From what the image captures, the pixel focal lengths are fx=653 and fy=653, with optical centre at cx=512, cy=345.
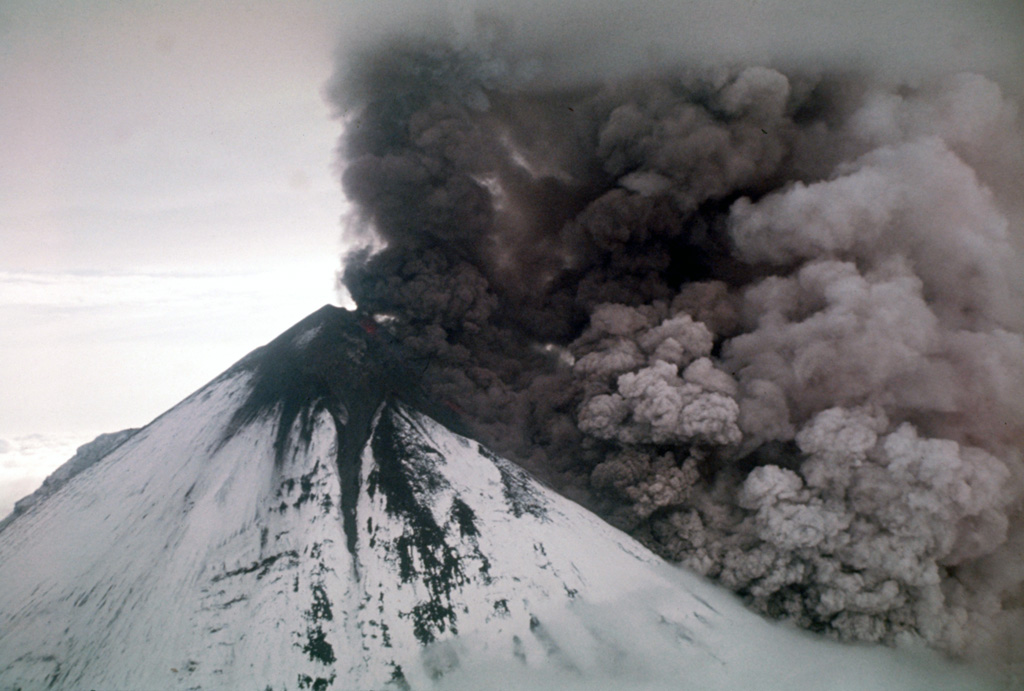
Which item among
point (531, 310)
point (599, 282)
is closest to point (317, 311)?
point (531, 310)

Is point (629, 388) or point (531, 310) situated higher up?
point (531, 310)

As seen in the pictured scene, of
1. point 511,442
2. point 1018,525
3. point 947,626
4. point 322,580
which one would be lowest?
point 947,626

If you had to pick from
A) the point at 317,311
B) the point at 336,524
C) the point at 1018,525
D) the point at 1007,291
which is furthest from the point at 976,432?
the point at 317,311

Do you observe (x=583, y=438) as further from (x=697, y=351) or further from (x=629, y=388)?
(x=697, y=351)

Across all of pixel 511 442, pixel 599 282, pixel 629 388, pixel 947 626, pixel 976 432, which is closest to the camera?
pixel 947 626

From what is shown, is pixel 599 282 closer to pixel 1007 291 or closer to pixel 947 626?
pixel 1007 291

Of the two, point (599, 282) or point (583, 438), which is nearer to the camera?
point (583, 438)

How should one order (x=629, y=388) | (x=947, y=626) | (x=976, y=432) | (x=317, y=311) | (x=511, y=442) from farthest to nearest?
(x=317, y=311) < (x=511, y=442) < (x=629, y=388) < (x=976, y=432) < (x=947, y=626)
